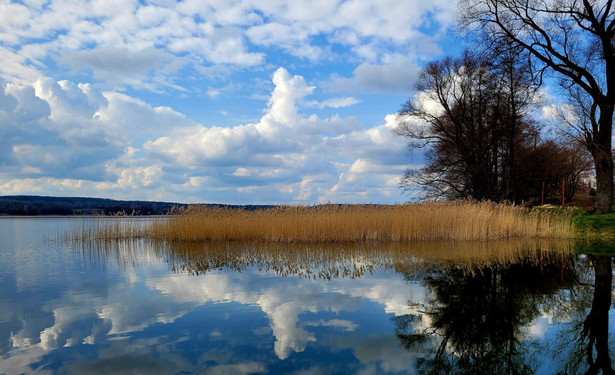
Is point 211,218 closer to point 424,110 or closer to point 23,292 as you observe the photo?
point 23,292

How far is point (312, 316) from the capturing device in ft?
20.9

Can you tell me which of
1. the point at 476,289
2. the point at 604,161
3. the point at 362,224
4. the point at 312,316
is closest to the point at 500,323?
the point at 476,289

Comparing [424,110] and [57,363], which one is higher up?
[424,110]

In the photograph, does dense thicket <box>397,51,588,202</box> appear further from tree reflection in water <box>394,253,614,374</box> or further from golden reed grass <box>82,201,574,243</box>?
tree reflection in water <box>394,253,614,374</box>

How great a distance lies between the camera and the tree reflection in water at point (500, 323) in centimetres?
457

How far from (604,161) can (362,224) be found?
1085 centimetres

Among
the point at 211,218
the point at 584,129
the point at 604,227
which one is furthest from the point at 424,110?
the point at 211,218

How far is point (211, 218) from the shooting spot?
725 inches

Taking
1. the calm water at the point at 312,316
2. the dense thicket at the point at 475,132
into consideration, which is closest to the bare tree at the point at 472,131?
the dense thicket at the point at 475,132

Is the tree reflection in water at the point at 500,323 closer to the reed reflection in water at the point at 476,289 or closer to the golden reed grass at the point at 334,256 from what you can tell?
the reed reflection in water at the point at 476,289

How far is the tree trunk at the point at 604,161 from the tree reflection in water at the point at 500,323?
38.3ft

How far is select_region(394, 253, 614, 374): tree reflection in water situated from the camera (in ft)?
15.0

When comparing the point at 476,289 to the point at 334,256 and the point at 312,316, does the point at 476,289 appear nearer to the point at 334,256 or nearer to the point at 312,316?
the point at 312,316

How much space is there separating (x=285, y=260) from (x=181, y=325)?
20.2ft
